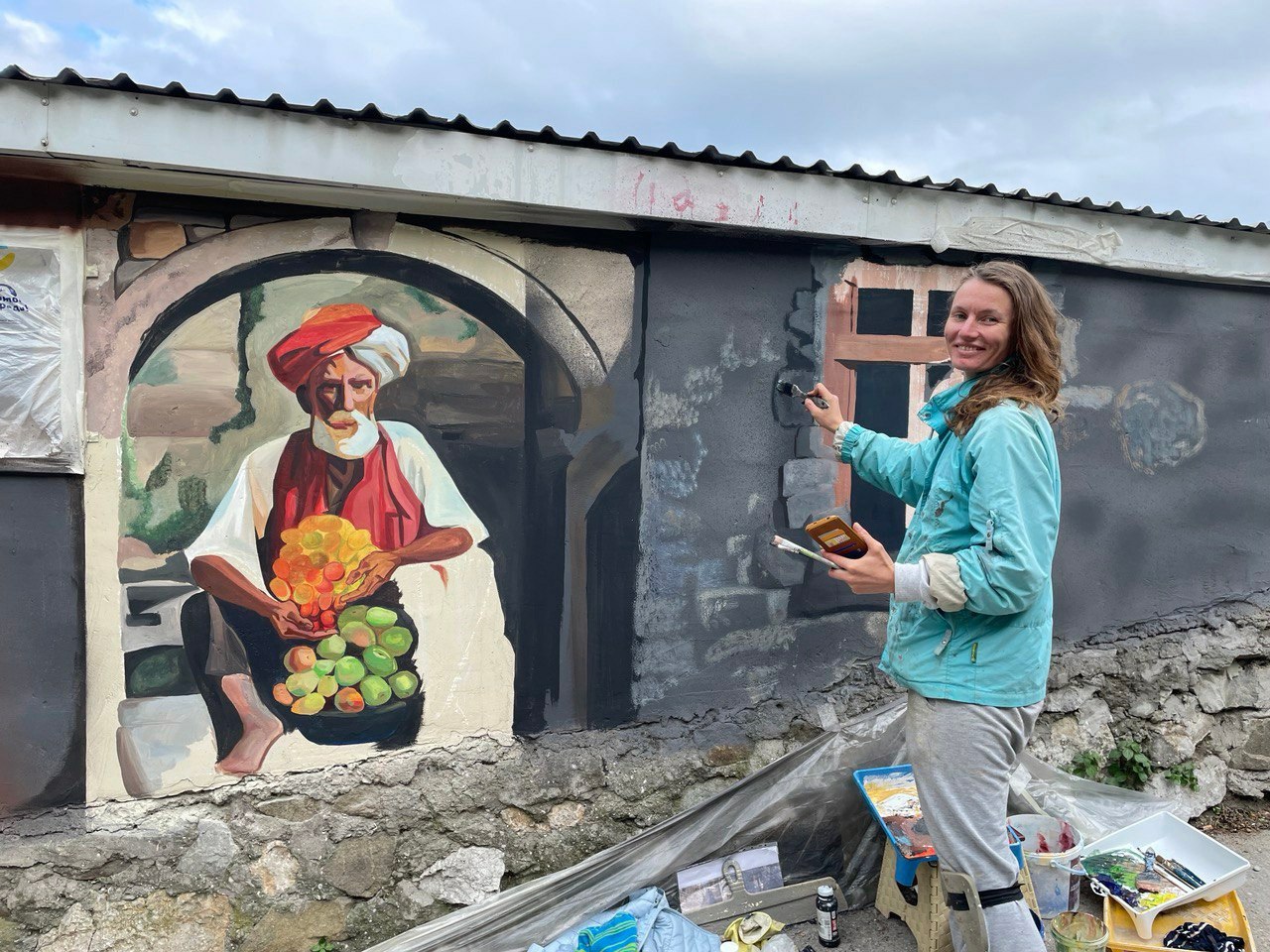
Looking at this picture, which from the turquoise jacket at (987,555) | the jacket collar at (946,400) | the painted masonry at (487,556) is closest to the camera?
the turquoise jacket at (987,555)

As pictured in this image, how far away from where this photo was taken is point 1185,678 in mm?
4648

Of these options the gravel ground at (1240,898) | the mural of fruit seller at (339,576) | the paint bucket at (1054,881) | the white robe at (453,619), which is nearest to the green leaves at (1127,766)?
the gravel ground at (1240,898)

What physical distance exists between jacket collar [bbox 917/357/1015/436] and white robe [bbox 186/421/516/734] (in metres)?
1.62

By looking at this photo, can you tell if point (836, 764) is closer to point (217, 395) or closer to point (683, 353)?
point (683, 353)

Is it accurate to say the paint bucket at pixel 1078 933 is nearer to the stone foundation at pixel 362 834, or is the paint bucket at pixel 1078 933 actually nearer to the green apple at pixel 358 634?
the stone foundation at pixel 362 834

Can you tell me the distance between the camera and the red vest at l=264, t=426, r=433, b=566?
3.17 m

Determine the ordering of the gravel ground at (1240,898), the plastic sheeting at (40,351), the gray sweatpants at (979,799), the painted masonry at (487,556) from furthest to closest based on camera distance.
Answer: the gravel ground at (1240,898) → the painted masonry at (487,556) → the plastic sheeting at (40,351) → the gray sweatpants at (979,799)

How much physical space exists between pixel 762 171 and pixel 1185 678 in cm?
333

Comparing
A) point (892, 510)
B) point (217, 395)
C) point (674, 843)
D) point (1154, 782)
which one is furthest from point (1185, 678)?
point (217, 395)

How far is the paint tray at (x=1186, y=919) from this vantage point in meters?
3.42

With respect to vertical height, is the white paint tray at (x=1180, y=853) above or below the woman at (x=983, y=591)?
below

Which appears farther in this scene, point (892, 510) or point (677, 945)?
point (892, 510)

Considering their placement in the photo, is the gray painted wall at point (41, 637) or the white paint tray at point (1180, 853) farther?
the white paint tray at point (1180, 853)

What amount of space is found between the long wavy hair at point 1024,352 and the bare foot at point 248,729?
242 centimetres
